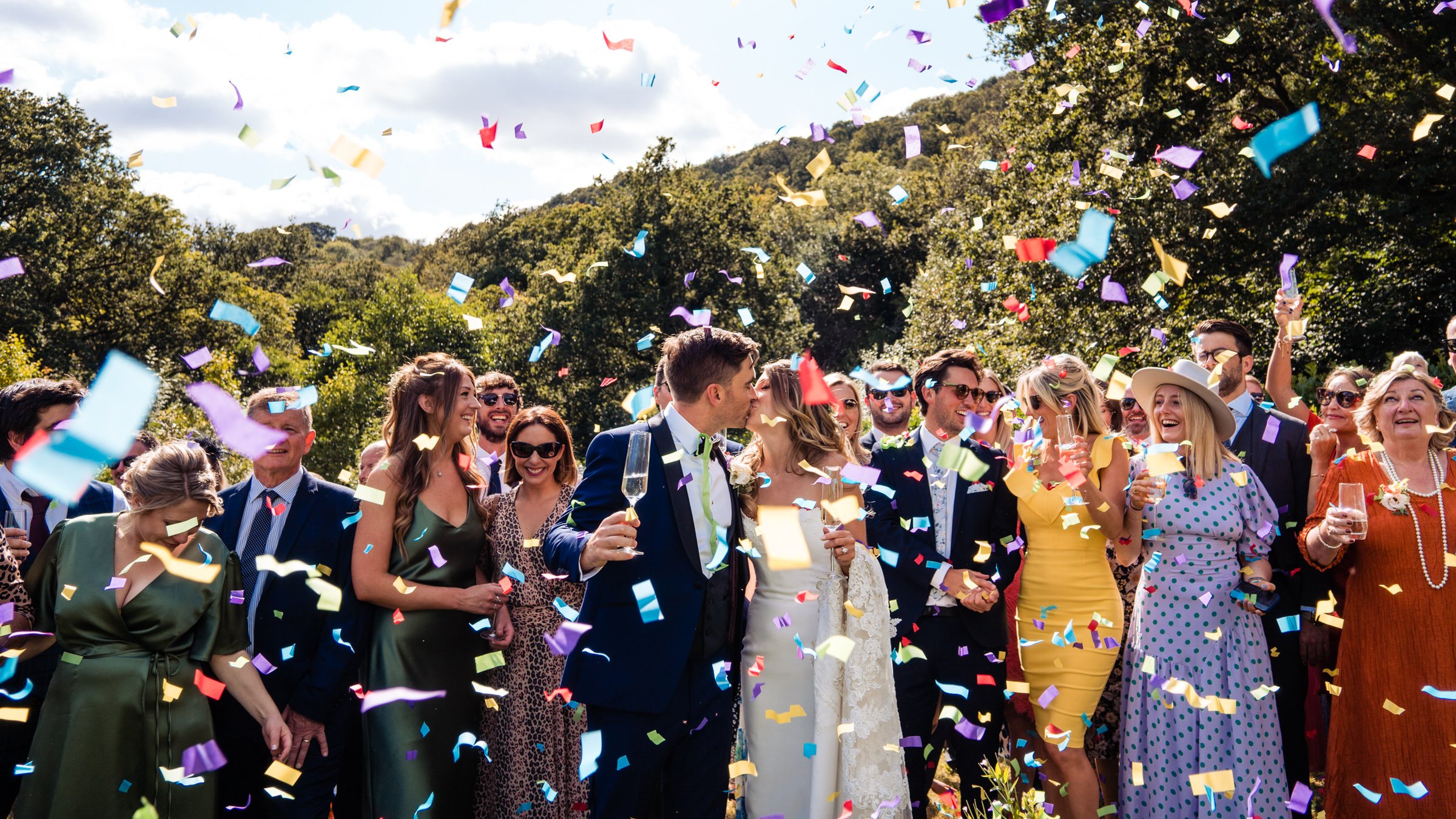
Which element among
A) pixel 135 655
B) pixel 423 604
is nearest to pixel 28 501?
pixel 135 655

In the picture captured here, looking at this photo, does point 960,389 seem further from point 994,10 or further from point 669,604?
point 994,10

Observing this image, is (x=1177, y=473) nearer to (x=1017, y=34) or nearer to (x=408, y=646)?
(x=408, y=646)

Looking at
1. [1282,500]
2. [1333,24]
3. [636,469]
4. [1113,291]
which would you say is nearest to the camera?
[636,469]

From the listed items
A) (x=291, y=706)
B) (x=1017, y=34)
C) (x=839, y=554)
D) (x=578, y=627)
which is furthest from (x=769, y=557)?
(x=1017, y=34)

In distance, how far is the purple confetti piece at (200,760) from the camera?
10.9 ft

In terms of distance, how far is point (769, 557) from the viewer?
12.1 feet

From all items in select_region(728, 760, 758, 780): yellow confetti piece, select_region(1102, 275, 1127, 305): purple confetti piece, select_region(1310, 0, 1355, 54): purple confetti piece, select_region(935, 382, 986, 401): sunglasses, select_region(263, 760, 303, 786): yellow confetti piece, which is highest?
select_region(1310, 0, 1355, 54): purple confetti piece

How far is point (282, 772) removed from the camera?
3.51 meters

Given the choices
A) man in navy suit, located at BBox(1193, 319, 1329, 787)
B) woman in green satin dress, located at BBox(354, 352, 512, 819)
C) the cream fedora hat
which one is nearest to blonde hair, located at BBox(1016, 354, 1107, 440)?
the cream fedora hat

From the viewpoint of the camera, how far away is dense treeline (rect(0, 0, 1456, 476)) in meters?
11.7

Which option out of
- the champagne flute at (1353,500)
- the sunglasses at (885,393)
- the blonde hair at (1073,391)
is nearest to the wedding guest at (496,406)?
the sunglasses at (885,393)

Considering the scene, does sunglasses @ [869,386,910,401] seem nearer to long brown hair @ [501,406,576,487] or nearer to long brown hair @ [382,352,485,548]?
long brown hair @ [501,406,576,487]

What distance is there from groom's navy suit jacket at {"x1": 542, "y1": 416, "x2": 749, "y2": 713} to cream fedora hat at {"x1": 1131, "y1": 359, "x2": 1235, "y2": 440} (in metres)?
2.21

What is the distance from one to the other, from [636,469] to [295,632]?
1.72 metres
